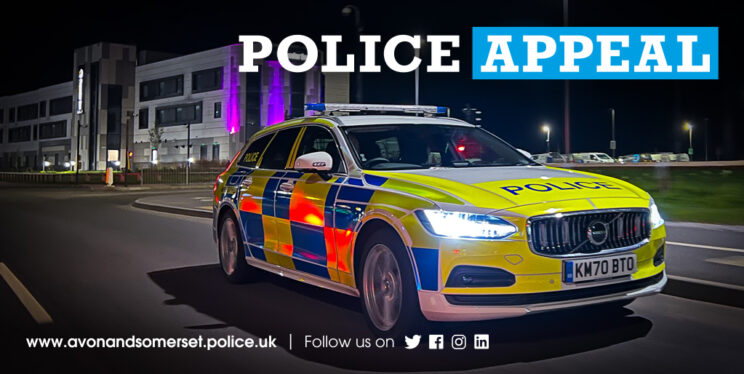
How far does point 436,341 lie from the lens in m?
5.96

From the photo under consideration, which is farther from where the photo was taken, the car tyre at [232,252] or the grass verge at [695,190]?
the grass verge at [695,190]

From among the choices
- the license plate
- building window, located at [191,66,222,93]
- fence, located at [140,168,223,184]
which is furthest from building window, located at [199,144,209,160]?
the license plate

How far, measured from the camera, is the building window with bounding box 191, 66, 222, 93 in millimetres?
83750

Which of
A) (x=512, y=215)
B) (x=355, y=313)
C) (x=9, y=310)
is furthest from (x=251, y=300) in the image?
(x=512, y=215)

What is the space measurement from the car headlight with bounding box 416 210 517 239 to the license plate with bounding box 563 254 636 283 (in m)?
0.49

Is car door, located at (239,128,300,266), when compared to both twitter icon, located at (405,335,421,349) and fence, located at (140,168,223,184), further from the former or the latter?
fence, located at (140,168,223,184)

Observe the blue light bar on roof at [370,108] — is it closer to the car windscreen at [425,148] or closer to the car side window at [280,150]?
the car side window at [280,150]

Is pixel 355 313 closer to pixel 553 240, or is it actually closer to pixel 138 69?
pixel 553 240

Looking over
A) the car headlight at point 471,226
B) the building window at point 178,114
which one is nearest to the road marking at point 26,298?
the car headlight at point 471,226

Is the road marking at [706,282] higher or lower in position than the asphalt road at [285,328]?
higher

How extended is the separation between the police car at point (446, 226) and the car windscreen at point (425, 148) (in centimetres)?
1

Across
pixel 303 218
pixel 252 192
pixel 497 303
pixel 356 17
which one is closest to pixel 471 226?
pixel 497 303

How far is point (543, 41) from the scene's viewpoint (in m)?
28.6

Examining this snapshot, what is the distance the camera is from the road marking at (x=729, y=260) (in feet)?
31.3
